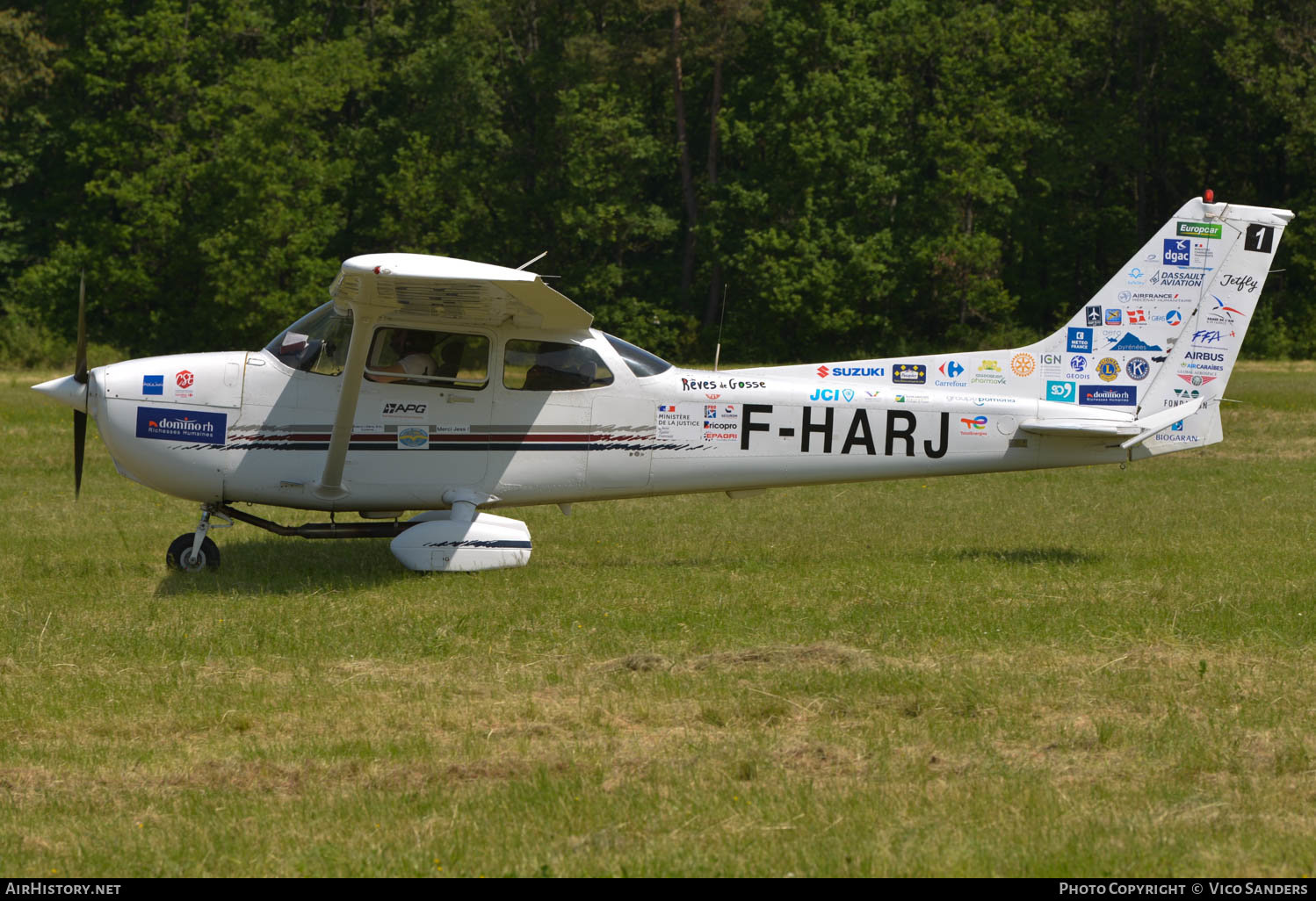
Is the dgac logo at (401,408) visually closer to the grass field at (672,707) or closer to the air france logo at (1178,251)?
the grass field at (672,707)

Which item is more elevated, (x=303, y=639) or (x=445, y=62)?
(x=445, y=62)

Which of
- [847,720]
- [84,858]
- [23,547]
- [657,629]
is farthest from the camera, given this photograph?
[23,547]

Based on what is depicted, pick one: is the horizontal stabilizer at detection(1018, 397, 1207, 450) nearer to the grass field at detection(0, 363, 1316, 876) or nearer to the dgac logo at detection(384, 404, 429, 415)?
the grass field at detection(0, 363, 1316, 876)

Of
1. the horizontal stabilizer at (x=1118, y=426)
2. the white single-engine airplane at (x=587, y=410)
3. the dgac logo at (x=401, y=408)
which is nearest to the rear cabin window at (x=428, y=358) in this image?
the white single-engine airplane at (x=587, y=410)

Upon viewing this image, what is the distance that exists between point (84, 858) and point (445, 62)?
143 ft

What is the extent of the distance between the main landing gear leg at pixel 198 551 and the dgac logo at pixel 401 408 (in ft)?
5.38

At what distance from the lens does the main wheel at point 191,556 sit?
11.2 meters

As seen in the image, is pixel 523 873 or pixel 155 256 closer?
pixel 523 873

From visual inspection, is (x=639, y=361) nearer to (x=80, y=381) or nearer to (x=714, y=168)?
(x=80, y=381)

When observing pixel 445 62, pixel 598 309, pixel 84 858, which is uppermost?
pixel 445 62

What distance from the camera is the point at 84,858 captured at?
531 cm
